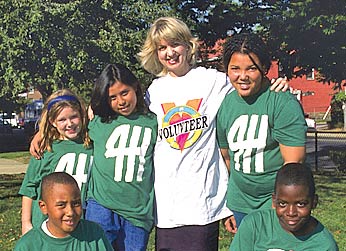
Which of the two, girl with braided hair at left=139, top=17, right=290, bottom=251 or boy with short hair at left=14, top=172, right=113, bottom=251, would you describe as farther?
girl with braided hair at left=139, top=17, right=290, bottom=251

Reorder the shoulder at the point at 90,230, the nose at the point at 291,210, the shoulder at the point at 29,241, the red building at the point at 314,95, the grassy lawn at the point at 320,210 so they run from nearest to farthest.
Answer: the nose at the point at 291,210, the shoulder at the point at 29,241, the shoulder at the point at 90,230, the grassy lawn at the point at 320,210, the red building at the point at 314,95

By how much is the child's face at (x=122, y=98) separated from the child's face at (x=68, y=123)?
26cm

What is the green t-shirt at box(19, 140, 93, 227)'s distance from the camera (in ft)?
12.5

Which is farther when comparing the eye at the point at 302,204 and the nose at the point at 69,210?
the nose at the point at 69,210

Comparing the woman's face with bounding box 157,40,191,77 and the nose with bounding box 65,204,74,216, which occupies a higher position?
the woman's face with bounding box 157,40,191,77

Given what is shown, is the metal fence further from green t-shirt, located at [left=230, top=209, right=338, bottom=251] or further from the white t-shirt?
green t-shirt, located at [left=230, top=209, right=338, bottom=251]

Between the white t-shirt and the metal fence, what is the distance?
30.2ft

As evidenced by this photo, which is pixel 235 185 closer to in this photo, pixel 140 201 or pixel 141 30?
pixel 140 201

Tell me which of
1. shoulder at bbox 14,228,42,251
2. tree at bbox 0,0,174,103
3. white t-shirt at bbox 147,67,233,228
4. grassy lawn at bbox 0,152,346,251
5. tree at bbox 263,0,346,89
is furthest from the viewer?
tree at bbox 0,0,174,103

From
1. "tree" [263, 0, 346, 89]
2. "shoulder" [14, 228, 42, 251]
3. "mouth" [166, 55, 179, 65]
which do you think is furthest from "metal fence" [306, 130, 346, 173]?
"shoulder" [14, 228, 42, 251]

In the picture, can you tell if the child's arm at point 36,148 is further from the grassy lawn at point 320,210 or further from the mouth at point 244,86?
the grassy lawn at point 320,210

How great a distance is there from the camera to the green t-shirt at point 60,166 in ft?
12.5

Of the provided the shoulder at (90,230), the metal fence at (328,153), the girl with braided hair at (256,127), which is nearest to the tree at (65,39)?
the metal fence at (328,153)

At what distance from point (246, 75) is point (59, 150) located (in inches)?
50.0
